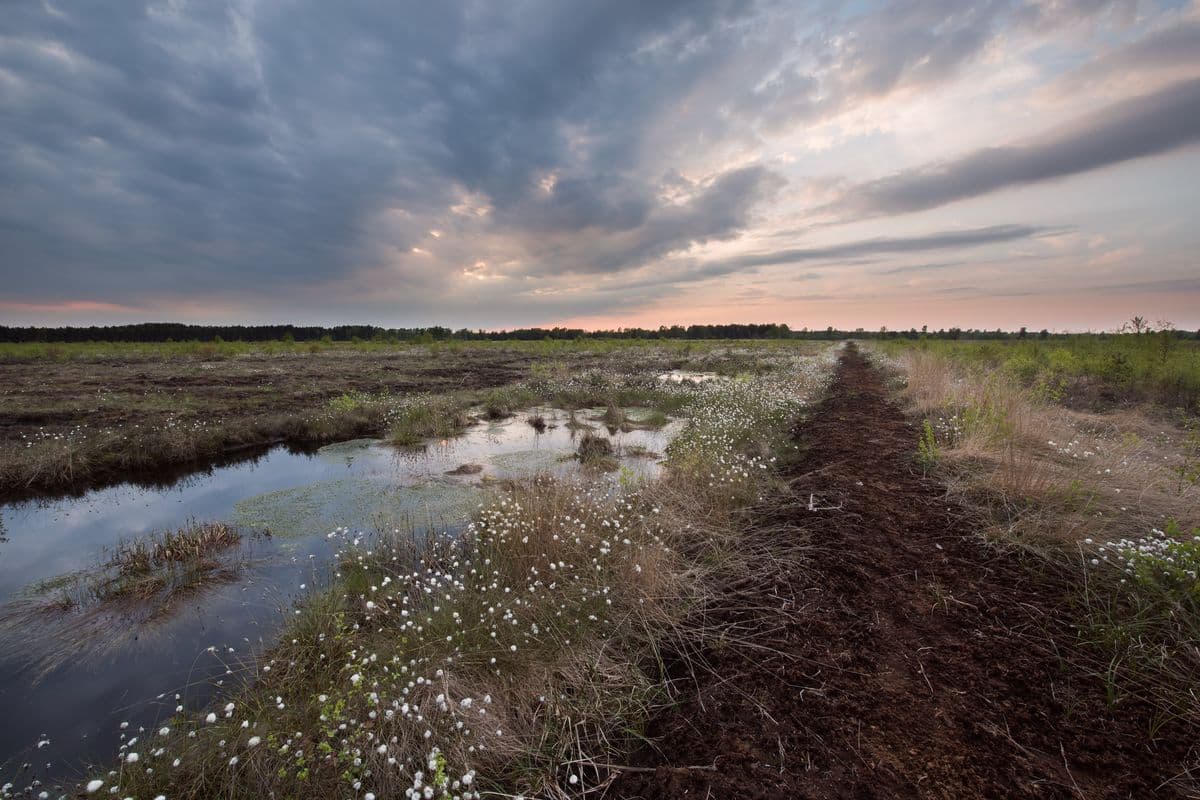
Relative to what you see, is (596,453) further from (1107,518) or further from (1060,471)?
(1107,518)

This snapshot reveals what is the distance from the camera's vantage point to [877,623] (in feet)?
12.6

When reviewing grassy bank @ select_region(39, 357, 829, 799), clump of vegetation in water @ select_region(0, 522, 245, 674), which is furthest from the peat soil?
clump of vegetation in water @ select_region(0, 522, 245, 674)

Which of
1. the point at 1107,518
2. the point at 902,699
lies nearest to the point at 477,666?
the point at 902,699

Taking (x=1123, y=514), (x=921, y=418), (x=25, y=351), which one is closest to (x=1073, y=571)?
(x=1123, y=514)

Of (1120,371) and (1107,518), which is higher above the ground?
(1120,371)

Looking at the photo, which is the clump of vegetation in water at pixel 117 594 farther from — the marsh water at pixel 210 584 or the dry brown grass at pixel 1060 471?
the dry brown grass at pixel 1060 471

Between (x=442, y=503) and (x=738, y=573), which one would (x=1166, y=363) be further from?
(x=442, y=503)

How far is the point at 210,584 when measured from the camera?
6.04 metres

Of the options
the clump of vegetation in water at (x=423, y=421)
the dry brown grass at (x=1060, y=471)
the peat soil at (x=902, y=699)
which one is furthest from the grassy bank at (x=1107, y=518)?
the clump of vegetation in water at (x=423, y=421)

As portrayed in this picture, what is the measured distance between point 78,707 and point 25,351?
6245 centimetres

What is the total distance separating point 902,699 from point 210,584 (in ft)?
25.6

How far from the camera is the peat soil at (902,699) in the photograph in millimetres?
2477

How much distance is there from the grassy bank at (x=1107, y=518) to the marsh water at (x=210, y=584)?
546 centimetres

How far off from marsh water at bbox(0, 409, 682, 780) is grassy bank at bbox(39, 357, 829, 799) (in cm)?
50
